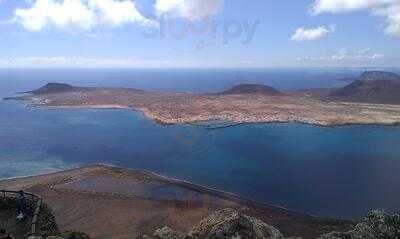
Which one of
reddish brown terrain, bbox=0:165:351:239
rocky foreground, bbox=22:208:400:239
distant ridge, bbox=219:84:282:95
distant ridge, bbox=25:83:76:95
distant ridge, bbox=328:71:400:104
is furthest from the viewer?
distant ridge, bbox=25:83:76:95

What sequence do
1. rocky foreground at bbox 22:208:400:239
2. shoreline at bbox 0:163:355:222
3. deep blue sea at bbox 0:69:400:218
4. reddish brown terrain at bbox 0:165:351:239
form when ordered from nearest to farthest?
1. rocky foreground at bbox 22:208:400:239
2. reddish brown terrain at bbox 0:165:351:239
3. shoreline at bbox 0:163:355:222
4. deep blue sea at bbox 0:69:400:218

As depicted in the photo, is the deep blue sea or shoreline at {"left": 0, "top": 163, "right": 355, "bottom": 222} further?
the deep blue sea

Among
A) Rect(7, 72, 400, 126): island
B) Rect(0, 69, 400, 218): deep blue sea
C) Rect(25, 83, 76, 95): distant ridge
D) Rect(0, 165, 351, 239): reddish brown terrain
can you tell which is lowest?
Rect(0, 165, 351, 239): reddish brown terrain

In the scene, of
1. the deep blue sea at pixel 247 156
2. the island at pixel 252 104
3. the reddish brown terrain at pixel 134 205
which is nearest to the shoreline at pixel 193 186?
the reddish brown terrain at pixel 134 205

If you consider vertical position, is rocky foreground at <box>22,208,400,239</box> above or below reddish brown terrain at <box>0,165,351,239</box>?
above

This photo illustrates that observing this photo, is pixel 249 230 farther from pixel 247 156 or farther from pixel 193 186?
pixel 247 156

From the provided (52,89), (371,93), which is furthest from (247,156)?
(52,89)

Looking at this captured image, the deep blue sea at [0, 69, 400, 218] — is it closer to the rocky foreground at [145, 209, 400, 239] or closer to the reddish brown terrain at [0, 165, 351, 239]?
the reddish brown terrain at [0, 165, 351, 239]

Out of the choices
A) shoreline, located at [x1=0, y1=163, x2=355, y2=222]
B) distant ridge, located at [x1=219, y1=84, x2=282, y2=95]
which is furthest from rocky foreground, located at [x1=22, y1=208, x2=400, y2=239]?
distant ridge, located at [x1=219, y1=84, x2=282, y2=95]
